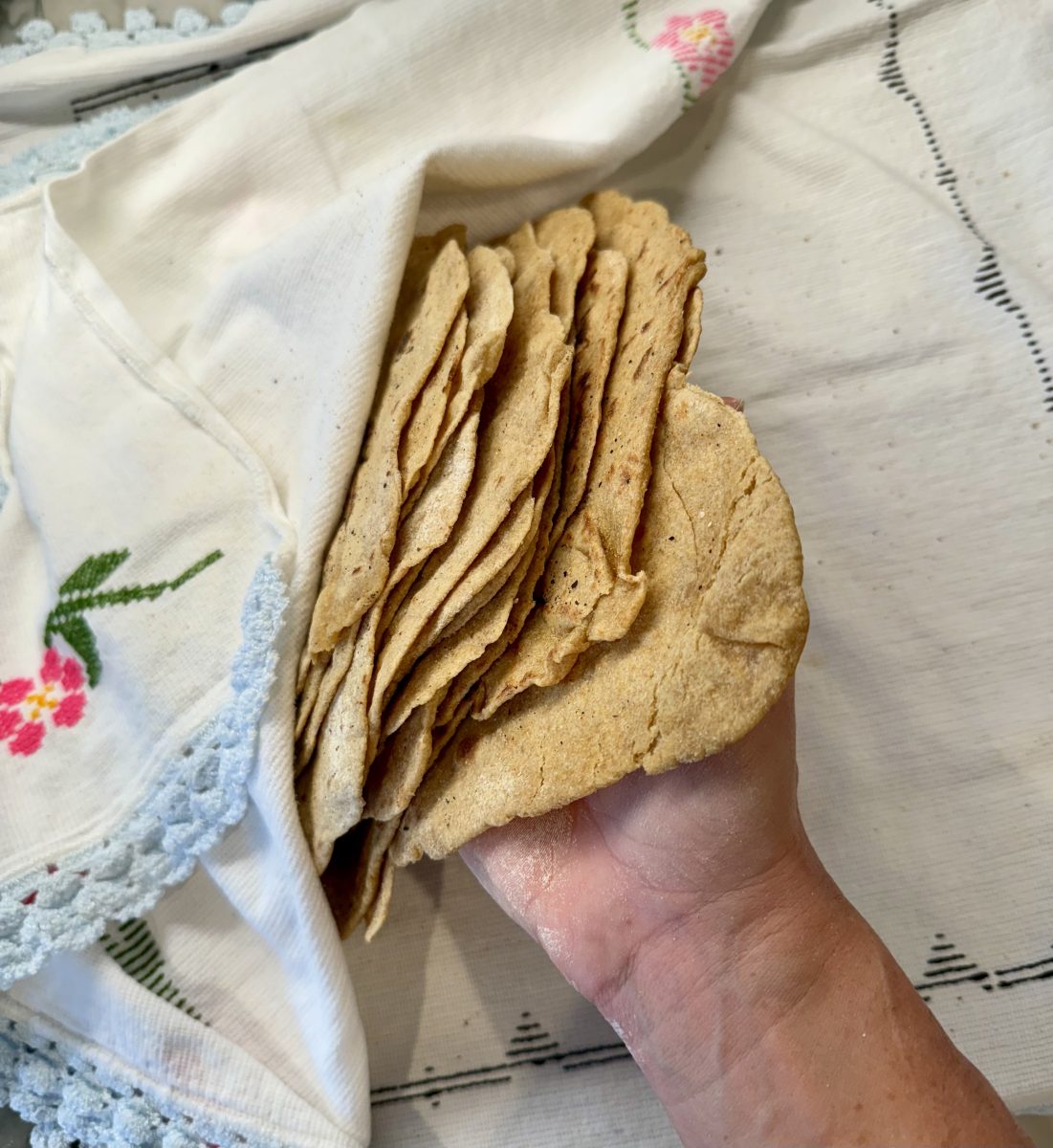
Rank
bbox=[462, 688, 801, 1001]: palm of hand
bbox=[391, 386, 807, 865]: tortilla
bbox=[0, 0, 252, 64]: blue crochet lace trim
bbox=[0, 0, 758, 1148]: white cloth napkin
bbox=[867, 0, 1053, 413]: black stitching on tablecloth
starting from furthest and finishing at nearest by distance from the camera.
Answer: bbox=[0, 0, 252, 64]: blue crochet lace trim
bbox=[867, 0, 1053, 413]: black stitching on tablecloth
bbox=[0, 0, 758, 1148]: white cloth napkin
bbox=[462, 688, 801, 1001]: palm of hand
bbox=[391, 386, 807, 865]: tortilla

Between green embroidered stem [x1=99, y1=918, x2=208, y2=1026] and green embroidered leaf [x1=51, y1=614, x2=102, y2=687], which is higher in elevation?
green embroidered leaf [x1=51, y1=614, x2=102, y2=687]

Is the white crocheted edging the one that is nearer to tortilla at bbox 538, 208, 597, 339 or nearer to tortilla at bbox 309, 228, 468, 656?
tortilla at bbox 309, 228, 468, 656

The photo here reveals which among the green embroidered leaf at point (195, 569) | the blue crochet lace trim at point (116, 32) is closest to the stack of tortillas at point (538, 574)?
the green embroidered leaf at point (195, 569)

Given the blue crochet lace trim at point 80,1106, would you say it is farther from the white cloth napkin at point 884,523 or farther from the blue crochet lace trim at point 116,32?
the blue crochet lace trim at point 116,32

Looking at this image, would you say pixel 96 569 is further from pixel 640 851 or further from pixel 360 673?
pixel 640 851

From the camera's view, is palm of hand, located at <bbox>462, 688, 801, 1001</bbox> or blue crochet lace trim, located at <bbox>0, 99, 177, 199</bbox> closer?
palm of hand, located at <bbox>462, 688, 801, 1001</bbox>

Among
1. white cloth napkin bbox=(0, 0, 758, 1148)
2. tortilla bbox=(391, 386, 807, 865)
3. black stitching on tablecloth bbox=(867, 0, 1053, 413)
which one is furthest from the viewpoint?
black stitching on tablecloth bbox=(867, 0, 1053, 413)

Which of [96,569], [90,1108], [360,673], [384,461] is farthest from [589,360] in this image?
[90,1108]

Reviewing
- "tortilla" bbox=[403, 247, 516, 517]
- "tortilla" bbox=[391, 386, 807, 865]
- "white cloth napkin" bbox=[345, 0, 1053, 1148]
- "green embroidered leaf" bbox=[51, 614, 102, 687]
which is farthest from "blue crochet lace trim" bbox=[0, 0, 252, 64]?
"tortilla" bbox=[391, 386, 807, 865]
